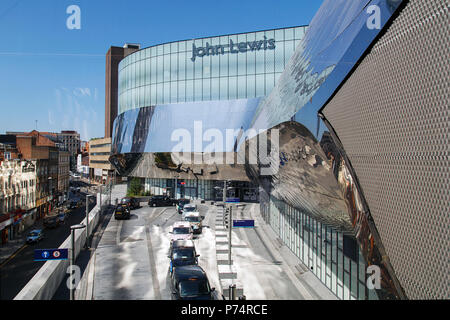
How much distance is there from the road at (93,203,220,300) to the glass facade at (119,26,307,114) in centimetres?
2808

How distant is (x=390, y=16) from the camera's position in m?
6.54

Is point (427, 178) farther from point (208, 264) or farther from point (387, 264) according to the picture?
point (208, 264)

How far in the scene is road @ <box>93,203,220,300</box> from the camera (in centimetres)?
1739

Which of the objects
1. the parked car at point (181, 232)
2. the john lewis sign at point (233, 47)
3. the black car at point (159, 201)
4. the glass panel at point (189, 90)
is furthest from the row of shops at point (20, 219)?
the john lewis sign at point (233, 47)

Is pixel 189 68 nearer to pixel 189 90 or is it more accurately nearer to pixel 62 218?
pixel 189 90

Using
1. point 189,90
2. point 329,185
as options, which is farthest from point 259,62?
point 329,185

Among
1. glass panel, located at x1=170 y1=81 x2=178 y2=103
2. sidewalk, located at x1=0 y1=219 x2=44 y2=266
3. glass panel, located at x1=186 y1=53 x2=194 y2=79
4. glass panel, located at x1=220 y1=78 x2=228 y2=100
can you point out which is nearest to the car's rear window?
sidewalk, located at x1=0 y1=219 x2=44 y2=266

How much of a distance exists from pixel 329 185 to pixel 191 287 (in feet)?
29.5

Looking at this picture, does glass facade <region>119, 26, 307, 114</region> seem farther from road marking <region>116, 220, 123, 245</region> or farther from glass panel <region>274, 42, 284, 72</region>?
road marking <region>116, 220, 123, 245</region>

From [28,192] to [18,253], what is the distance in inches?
642

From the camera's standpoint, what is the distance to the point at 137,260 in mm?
22922

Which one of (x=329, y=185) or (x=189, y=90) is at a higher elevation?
(x=189, y=90)

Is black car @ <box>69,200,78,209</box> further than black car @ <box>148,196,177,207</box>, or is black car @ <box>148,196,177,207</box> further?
black car @ <box>69,200,78,209</box>

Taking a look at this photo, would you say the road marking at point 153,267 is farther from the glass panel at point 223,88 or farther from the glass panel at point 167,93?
the glass panel at point 167,93
